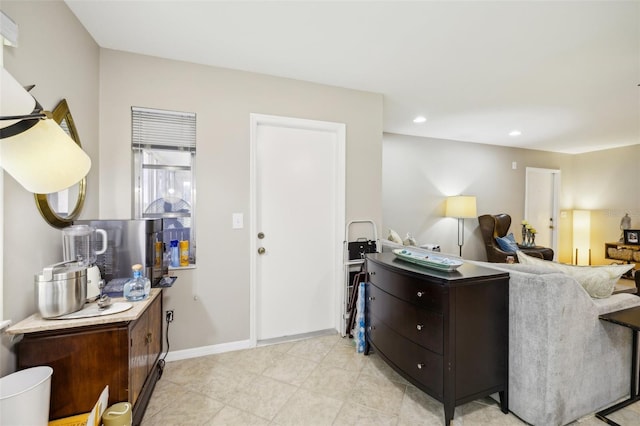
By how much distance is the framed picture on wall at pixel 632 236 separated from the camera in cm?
478

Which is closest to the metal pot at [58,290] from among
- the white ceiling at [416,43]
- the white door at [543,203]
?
the white ceiling at [416,43]

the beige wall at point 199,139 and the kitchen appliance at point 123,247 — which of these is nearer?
the beige wall at point 199,139

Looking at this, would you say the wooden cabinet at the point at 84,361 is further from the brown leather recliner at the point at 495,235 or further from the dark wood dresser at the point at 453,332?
the brown leather recliner at the point at 495,235

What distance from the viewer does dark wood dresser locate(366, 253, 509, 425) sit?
159cm

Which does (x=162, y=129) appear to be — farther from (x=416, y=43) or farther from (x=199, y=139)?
(x=416, y=43)

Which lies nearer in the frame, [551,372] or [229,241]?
[551,372]

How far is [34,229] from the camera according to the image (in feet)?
4.78

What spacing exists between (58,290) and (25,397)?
44cm

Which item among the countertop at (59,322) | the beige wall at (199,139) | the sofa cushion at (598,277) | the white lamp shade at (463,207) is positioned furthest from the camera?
the white lamp shade at (463,207)

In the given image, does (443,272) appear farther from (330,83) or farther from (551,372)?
(330,83)

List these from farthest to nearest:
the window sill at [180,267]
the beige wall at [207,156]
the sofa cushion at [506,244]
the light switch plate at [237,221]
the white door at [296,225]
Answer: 1. the sofa cushion at [506,244]
2. the white door at [296,225]
3. the light switch plate at [237,221]
4. the window sill at [180,267]
5. the beige wall at [207,156]

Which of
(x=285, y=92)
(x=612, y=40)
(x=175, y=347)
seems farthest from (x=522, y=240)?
(x=175, y=347)

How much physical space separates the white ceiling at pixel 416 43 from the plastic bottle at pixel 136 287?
64.1 inches

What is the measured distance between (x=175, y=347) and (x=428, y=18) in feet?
10.2
